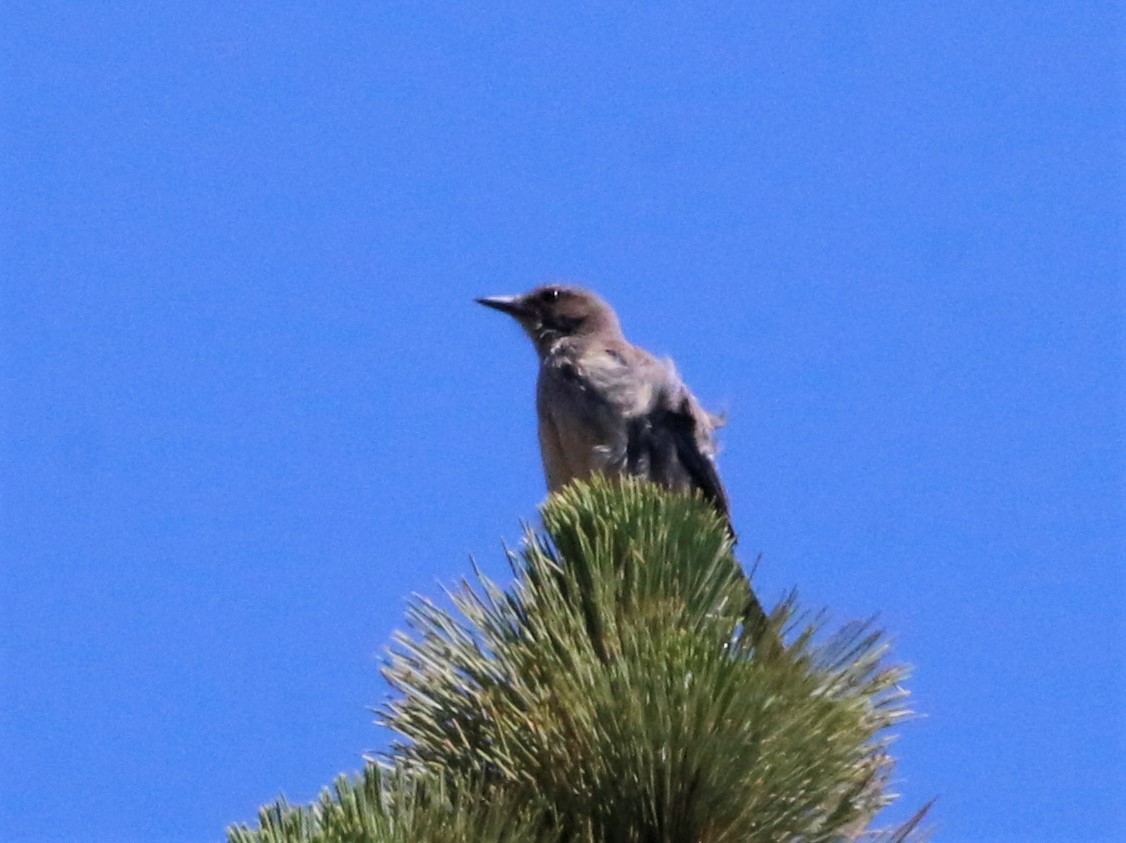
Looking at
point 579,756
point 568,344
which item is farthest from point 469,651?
point 568,344

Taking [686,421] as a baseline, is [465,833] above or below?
below

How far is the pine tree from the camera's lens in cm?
294

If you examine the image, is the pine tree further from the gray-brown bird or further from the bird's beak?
the bird's beak

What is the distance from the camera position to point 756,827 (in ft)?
10.2

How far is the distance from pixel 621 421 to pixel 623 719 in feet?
14.3

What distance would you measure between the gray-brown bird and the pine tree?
3.24 m

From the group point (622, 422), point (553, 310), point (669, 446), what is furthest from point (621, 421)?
point (553, 310)

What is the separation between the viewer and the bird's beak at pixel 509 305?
8.61m

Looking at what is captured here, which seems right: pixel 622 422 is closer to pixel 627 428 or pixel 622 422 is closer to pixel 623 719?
pixel 627 428

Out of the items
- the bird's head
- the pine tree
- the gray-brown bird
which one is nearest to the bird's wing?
the gray-brown bird

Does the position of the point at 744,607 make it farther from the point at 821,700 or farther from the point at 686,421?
the point at 686,421

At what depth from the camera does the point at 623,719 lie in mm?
3125

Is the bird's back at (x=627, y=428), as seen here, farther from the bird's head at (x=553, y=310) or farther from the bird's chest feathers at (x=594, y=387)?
the bird's head at (x=553, y=310)

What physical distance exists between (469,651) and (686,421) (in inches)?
155
